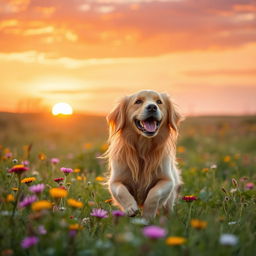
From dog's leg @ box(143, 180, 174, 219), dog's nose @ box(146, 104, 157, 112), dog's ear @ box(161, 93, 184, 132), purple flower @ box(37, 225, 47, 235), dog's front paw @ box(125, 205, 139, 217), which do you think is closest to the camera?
purple flower @ box(37, 225, 47, 235)

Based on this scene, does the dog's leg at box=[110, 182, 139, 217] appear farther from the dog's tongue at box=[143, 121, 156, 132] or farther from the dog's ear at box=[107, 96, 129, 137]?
the dog's ear at box=[107, 96, 129, 137]

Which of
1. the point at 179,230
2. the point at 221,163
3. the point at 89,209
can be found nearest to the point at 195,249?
the point at 179,230

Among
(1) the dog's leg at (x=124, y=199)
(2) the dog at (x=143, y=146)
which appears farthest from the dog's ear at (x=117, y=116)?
(1) the dog's leg at (x=124, y=199)

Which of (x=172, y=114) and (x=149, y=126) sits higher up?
(x=172, y=114)

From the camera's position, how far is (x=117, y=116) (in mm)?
5043

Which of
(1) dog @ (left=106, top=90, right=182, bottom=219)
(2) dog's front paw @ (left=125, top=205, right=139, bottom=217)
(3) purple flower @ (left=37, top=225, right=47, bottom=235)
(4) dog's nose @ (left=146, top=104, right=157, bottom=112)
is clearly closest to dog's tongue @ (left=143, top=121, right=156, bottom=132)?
(1) dog @ (left=106, top=90, right=182, bottom=219)

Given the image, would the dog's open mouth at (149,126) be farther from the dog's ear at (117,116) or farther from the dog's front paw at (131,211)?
the dog's front paw at (131,211)

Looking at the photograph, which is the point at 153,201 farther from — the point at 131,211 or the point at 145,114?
the point at 145,114

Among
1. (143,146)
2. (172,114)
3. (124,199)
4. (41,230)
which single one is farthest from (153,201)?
(41,230)

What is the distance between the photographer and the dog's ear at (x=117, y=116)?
494 cm

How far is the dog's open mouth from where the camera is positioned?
452cm

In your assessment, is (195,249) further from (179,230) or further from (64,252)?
(64,252)

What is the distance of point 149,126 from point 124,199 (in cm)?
96

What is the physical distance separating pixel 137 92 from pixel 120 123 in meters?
0.44
